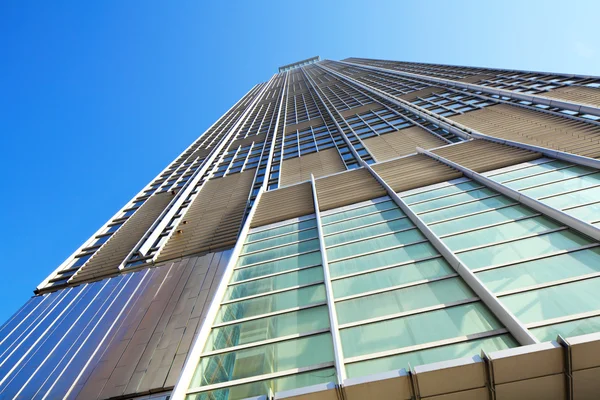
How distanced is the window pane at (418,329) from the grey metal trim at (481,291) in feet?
0.55

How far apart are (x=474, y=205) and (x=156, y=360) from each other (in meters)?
10.7

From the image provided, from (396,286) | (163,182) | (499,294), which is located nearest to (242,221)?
(396,286)

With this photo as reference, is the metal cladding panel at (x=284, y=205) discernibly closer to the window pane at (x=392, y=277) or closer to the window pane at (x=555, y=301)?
the window pane at (x=392, y=277)

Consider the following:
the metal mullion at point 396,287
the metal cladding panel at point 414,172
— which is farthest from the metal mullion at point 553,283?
the metal cladding panel at point 414,172

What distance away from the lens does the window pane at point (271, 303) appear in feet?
24.2

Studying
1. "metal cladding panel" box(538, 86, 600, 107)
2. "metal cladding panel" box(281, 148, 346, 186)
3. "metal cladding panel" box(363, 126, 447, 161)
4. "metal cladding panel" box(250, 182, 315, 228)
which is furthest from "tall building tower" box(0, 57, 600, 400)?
"metal cladding panel" box(281, 148, 346, 186)

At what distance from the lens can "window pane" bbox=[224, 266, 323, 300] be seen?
8.27m

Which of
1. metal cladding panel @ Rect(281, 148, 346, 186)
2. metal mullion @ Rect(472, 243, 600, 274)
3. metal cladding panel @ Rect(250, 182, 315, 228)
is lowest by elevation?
metal cladding panel @ Rect(281, 148, 346, 186)

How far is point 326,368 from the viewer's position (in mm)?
5340

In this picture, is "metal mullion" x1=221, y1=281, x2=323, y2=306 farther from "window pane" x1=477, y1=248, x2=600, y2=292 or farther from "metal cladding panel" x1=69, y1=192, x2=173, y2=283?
"metal cladding panel" x1=69, y1=192, x2=173, y2=283

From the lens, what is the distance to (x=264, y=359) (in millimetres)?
5969

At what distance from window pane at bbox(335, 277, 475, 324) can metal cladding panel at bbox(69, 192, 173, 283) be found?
43.8ft

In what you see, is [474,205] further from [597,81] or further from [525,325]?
[597,81]

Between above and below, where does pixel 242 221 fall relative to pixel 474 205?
below
